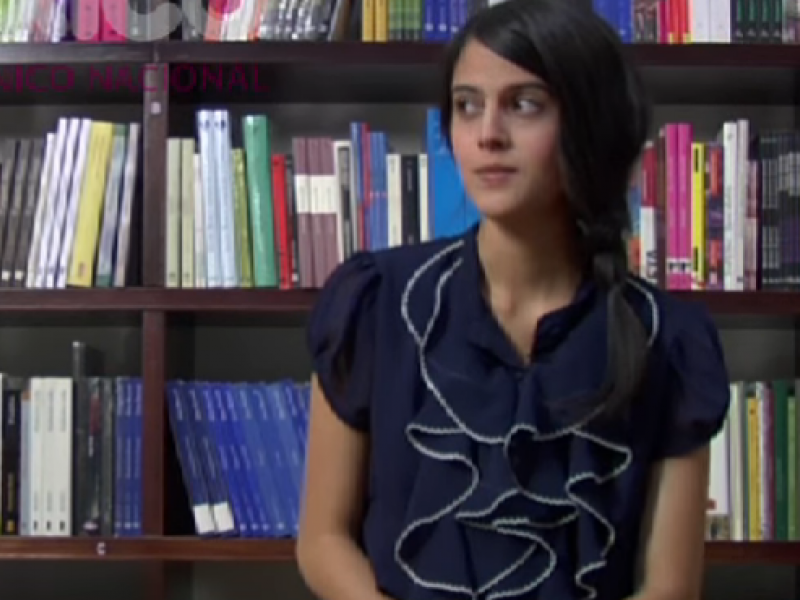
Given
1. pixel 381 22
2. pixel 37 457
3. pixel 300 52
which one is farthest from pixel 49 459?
pixel 381 22

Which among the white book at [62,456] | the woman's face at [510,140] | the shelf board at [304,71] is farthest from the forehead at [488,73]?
the white book at [62,456]

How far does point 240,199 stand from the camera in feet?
6.15

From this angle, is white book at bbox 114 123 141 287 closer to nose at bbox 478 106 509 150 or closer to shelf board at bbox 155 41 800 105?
shelf board at bbox 155 41 800 105

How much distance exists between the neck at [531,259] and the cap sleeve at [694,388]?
0.09 meters

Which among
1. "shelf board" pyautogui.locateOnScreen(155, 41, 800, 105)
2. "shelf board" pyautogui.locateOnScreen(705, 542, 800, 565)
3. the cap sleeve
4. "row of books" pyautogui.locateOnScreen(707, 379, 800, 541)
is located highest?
"shelf board" pyautogui.locateOnScreen(155, 41, 800, 105)

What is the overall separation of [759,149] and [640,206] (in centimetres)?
19

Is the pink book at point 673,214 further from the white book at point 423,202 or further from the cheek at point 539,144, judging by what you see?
the cheek at point 539,144

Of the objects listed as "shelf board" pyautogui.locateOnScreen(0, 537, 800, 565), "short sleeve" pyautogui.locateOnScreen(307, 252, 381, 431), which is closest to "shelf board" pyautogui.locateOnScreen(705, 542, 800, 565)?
"shelf board" pyautogui.locateOnScreen(0, 537, 800, 565)

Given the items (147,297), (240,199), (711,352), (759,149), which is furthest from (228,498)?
(711,352)

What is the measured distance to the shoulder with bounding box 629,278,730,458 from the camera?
94 centimetres

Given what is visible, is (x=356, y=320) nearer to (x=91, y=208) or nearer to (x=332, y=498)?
(x=332, y=498)

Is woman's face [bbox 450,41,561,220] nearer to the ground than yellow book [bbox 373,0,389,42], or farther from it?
nearer to the ground

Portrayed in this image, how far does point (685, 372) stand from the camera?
0.96m

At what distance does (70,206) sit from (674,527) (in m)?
1.20
